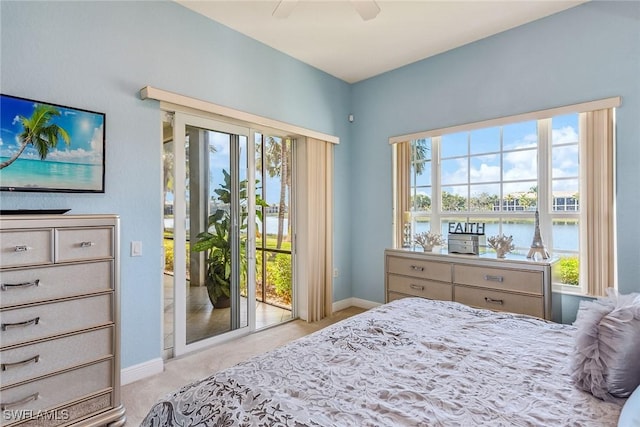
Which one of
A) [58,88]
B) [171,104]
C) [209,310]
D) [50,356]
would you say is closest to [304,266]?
[209,310]

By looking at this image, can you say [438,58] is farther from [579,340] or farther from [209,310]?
[209,310]

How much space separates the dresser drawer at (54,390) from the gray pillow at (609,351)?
90.2 inches

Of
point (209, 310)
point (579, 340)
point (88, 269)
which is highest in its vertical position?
point (88, 269)

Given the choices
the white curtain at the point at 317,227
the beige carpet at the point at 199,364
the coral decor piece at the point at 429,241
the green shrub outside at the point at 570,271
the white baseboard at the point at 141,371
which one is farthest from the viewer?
the white curtain at the point at 317,227

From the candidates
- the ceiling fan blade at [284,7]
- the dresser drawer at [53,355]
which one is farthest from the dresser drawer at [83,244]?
the ceiling fan blade at [284,7]

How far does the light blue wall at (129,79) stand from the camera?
202 cm

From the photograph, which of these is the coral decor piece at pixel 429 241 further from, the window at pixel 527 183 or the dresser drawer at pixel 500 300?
the dresser drawer at pixel 500 300

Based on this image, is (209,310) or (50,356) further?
(209,310)

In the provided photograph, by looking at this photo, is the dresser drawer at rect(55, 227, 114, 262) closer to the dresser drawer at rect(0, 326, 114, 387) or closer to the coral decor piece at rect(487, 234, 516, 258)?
the dresser drawer at rect(0, 326, 114, 387)

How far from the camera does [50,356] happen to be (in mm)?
1678

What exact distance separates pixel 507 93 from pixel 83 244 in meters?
3.65

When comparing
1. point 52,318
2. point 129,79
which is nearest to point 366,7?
point 129,79

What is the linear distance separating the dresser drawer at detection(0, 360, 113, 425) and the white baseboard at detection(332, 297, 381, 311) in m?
2.70

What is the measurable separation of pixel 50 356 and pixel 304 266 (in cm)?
244
